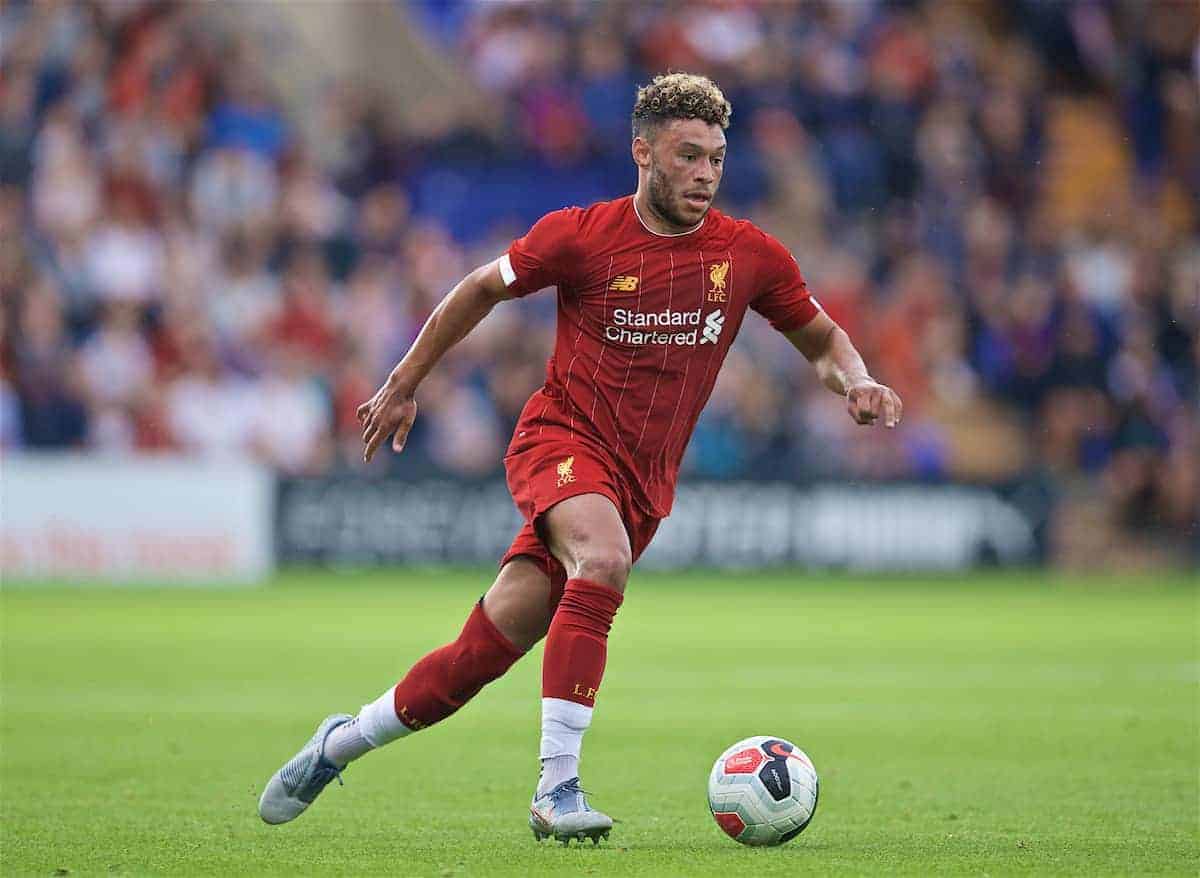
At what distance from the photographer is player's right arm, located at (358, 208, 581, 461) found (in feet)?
20.4

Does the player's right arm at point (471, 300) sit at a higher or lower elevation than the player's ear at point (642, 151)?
lower

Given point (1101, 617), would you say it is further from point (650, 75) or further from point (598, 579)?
point (598, 579)

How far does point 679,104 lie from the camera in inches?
246

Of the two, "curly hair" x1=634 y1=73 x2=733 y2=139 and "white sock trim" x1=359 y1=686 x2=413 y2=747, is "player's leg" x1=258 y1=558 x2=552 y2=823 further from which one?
"curly hair" x1=634 y1=73 x2=733 y2=139

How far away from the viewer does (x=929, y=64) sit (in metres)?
23.5

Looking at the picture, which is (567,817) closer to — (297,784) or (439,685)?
(439,685)

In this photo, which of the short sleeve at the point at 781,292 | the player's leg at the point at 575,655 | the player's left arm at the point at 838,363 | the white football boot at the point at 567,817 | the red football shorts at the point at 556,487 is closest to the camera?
the white football boot at the point at 567,817

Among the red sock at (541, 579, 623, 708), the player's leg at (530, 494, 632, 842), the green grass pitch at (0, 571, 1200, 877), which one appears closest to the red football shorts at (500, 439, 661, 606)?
the player's leg at (530, 494, 632, 842)

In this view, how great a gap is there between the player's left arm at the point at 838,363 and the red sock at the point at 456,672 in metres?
1.33

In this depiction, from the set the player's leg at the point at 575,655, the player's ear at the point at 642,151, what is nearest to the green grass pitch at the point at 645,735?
the player's leg at the point at 575,655

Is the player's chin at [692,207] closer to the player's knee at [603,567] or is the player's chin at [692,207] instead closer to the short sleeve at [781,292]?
the short sleeve at [781,292]

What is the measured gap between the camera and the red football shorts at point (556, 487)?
20.2 ft

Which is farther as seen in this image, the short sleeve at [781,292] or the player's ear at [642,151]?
the short sleeve at [781,292]

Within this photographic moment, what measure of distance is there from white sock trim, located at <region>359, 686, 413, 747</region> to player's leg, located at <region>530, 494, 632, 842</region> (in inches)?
21.6
